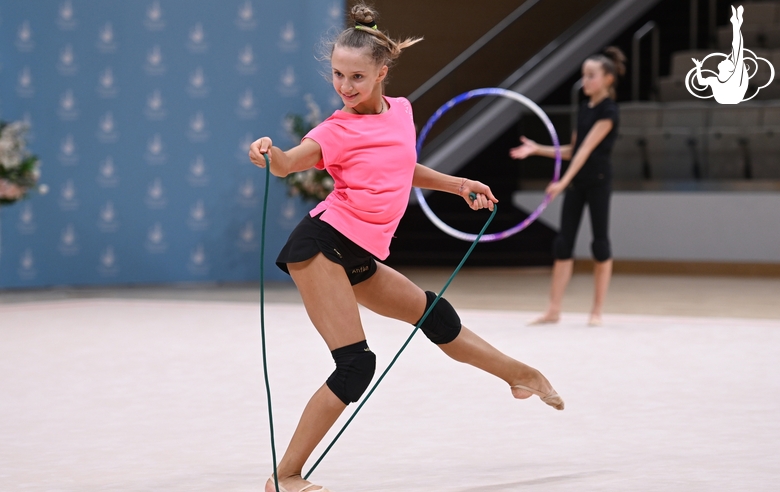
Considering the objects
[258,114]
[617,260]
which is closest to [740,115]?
[617,260]

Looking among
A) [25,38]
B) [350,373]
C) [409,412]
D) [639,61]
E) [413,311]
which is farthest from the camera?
[639,61]

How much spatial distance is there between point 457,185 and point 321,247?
20.9 inches

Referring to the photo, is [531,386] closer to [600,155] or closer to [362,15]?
[362,15]

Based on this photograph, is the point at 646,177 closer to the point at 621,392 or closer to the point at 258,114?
the point at 258,114

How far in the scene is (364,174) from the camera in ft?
9.99

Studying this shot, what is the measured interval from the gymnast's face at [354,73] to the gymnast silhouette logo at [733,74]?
7601mm

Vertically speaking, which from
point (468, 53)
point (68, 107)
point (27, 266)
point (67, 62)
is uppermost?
point (468, 53)

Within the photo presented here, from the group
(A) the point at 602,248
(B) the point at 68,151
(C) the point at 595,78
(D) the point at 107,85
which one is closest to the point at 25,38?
(D) the point at 107,85

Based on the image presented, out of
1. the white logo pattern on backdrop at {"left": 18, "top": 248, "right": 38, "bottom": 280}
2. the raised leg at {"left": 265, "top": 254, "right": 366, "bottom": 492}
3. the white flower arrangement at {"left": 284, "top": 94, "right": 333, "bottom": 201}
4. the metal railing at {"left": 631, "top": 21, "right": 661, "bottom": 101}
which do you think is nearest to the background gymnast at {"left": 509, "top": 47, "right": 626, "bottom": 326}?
the white flower arrangement at {"left": 284, "top": 94, "right": 333, "bottom": 201}

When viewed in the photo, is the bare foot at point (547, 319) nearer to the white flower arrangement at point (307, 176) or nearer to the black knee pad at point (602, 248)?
the black knee pad at point (602, 248)

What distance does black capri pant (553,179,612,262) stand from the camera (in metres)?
6.90

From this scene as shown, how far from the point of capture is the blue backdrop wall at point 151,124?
373 inches

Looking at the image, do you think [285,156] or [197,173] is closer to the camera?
[285,156]

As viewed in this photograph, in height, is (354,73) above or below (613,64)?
below
